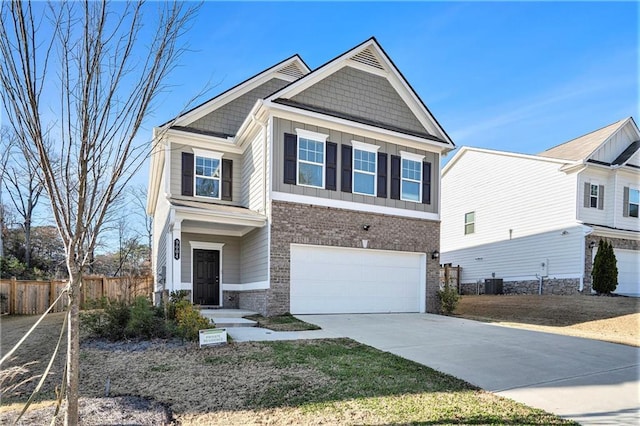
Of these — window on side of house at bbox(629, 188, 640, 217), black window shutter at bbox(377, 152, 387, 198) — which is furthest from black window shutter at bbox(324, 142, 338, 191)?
window on side of house at bbox(629, 188, 640, 217)

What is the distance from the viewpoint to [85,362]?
638 cm

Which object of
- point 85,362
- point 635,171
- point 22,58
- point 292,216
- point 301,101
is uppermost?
point 301,101

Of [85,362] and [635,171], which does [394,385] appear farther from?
[635,171]

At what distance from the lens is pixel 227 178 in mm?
14555

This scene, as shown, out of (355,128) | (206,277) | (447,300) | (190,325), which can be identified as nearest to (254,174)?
(355,128)

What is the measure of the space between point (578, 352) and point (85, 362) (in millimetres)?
8877

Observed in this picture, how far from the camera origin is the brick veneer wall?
11789 mm

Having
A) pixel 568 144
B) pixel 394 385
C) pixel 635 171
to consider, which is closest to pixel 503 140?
pixel 568 144

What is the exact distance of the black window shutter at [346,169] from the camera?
13227mm

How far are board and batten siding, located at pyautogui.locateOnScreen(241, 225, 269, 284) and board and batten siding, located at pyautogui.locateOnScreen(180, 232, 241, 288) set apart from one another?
255 millimetres

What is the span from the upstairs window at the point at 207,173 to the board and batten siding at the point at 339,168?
3302 mm

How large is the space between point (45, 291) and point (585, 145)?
84.9 ft

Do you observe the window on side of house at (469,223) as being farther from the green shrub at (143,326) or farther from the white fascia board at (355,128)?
the green shrub at (143,326)

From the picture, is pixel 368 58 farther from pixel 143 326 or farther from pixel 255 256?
pixel 143 326
